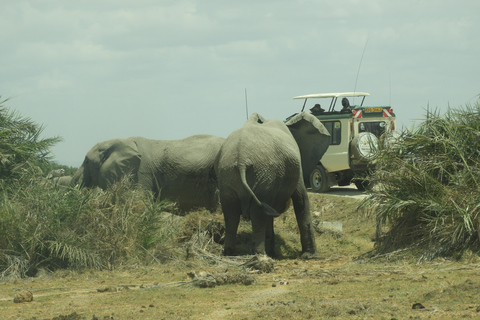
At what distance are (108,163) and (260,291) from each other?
8.07 m

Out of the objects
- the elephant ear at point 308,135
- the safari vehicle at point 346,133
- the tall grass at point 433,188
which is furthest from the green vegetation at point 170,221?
the safari vehicle at point 346,133

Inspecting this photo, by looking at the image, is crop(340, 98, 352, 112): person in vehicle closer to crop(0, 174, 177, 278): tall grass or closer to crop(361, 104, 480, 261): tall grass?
crop(361, 104, 480, 261): tall grass

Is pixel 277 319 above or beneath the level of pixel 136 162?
beneath

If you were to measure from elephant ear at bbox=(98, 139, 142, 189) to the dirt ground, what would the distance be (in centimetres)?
460

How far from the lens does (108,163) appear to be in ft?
55.1

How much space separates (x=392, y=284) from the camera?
9.38m

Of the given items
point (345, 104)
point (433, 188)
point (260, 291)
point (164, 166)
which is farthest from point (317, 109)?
point (260, 291)

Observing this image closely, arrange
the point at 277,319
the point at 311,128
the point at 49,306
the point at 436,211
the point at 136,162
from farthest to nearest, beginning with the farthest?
the point at 136,162 < the point at 311,128 < the point at 436,211 < the point at 49,306 < the point at 277,319

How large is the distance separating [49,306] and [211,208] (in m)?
7.23

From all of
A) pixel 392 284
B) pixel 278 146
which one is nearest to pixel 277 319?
pixel 392 284

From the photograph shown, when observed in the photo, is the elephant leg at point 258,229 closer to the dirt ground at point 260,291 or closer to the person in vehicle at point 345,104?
the dirt ground at point 260,291

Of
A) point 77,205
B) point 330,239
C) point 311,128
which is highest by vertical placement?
point 311,128

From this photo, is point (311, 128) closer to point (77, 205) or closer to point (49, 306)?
point (77, 205)

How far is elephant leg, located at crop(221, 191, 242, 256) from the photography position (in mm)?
12922
